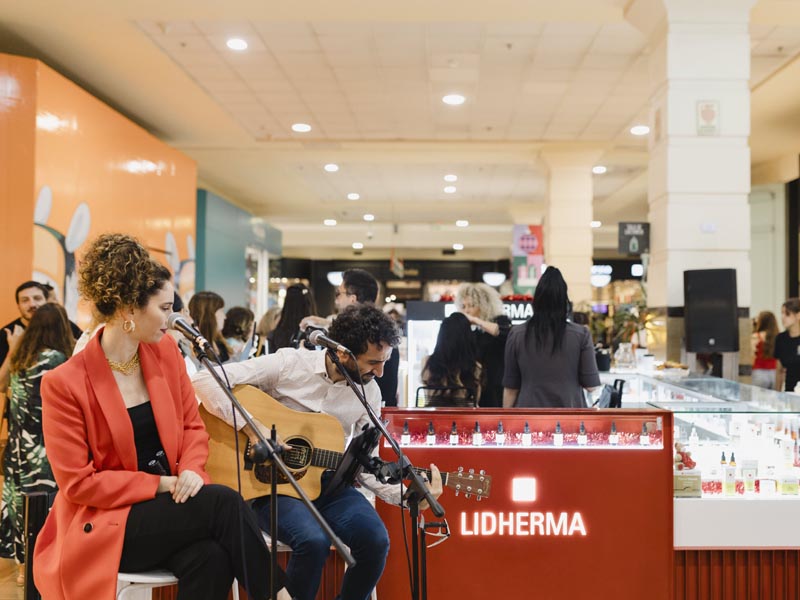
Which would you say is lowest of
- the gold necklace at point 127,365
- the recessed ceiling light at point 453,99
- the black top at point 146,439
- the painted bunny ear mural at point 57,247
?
the black top at point 146,439

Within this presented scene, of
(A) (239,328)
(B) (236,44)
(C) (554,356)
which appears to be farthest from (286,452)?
(B) (236,44)

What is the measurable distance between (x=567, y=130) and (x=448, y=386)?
6.43 meters

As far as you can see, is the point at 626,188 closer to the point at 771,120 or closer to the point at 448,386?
the point at 771,120

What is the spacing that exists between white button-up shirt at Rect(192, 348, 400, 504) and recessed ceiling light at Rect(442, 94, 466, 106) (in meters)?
6.39

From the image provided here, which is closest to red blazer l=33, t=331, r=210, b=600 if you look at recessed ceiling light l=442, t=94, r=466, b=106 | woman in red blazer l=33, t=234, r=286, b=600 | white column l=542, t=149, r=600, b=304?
woman in red blazer l=33, t=234, r=286, b=600

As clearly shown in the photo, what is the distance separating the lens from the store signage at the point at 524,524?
3.12m

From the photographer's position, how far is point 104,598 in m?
2.13

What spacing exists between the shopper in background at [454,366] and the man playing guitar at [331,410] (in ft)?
6.00

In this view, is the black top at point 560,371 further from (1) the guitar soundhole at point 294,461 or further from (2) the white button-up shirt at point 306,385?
(1) the guitar soundhole at point 294,461

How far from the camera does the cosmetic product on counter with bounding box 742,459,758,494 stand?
3.21 metres

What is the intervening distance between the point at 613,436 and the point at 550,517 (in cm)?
41

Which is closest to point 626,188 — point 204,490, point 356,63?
point 356,63

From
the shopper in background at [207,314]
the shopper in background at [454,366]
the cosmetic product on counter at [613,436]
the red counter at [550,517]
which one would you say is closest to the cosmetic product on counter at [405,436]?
the red counter at [550,517]

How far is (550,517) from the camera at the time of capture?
10.3 feet
